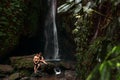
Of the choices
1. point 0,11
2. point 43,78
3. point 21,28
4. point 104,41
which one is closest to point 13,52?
point 21,28

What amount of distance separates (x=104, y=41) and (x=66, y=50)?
1124 cm

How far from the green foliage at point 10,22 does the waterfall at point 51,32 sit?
180cm

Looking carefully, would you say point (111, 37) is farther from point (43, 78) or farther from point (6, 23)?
point (6, 23)

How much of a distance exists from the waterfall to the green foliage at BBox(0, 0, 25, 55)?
70.8 inches

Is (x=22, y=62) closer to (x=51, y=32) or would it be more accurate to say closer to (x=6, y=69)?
(x=6, y=69)

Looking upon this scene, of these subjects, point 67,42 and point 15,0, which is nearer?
point 15,0

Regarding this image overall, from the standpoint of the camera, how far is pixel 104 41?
213cm

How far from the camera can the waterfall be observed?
545 inches

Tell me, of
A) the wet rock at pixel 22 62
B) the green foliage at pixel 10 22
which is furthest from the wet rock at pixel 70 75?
the green foliage at pixel 10 22

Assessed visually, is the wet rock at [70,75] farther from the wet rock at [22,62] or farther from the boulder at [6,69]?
the boulder at [6,69]

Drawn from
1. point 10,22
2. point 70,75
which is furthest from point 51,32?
point 70,75

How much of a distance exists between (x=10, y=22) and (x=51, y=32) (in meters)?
2.48

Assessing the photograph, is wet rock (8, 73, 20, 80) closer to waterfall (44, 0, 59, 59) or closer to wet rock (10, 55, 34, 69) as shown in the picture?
wet rock (10, 55, 34, 69)

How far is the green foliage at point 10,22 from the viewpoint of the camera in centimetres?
1188
